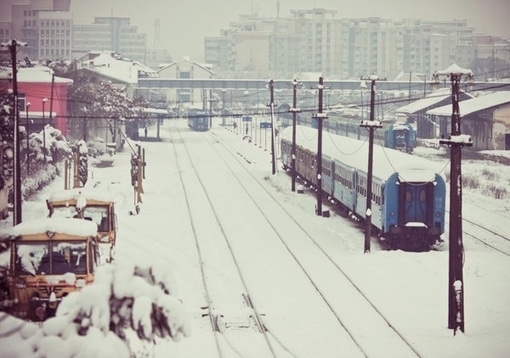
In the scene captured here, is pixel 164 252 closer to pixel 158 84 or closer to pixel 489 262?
pixel 489 262

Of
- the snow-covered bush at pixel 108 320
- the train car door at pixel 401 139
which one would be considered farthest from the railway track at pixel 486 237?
the train car door at pixel 401 139

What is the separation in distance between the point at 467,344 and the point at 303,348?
12.5ft

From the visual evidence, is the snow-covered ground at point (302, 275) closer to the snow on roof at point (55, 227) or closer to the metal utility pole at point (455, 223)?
the metal utility pole at point (455, 223)

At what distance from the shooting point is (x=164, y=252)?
3086cm

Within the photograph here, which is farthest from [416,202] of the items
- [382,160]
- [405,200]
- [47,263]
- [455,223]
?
[47,263]

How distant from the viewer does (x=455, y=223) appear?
2184 centimetres

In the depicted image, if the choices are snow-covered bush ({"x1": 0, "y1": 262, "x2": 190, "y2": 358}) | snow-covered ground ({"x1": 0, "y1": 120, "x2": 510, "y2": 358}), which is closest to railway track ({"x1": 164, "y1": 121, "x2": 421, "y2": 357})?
snow-covered ground ({"x1": 0, "y1": 120, "x2": 510, "y2": 358})

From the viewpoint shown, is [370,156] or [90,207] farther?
[370,156]

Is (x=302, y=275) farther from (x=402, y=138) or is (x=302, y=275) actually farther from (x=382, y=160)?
→ (x=402, y=138)

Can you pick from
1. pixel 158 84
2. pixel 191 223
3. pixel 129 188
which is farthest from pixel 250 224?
pixel 158 84

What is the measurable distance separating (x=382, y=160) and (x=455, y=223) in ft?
43.9

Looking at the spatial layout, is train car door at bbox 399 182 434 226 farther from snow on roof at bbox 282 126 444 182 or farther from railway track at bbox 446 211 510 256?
railway track at bbox 446 211 510 256

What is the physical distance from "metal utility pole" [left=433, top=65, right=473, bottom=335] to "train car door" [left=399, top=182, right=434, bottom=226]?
1013 centimetres

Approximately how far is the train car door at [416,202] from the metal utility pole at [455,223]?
10.1 metres
